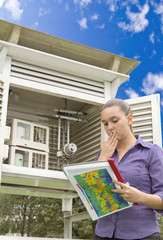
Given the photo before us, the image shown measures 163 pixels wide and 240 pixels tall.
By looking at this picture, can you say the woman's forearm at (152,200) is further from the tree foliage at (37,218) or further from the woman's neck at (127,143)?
the tree foliage at (37,218)

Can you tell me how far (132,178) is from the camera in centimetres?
151

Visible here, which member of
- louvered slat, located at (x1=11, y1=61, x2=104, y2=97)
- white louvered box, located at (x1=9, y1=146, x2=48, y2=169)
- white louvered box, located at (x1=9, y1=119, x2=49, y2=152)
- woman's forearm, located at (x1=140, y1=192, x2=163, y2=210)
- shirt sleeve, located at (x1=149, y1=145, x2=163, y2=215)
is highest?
louvered slat, located at (x1=11, y1=61, x2=104, y2=97)

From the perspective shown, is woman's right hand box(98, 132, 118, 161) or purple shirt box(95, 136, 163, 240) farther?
woman's right hand box(98, 132, 118, 161)

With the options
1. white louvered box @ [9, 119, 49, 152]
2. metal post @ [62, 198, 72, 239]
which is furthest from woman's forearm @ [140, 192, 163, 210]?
metal post @ [62, 198, 72, 239]

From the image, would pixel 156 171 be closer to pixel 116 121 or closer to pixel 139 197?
pixel 139 197

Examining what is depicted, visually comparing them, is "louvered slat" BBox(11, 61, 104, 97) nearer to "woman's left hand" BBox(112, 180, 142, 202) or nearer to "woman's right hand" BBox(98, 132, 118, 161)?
"woman's right hand" BBox(98, 132, 118, 161)

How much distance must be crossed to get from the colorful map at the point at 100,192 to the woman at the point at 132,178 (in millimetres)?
45

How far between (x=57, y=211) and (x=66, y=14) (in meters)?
50.8

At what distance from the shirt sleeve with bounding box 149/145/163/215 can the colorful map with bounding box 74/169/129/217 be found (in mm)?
161

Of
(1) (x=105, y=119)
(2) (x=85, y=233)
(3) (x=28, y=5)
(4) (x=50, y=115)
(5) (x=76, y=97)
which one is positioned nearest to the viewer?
(1) (x=105, y=119)

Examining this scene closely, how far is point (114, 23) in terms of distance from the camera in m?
64.7

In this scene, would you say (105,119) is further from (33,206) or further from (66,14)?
(66,14)

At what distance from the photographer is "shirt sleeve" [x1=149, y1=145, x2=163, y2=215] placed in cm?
145

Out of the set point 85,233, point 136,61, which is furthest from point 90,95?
point 85,233
